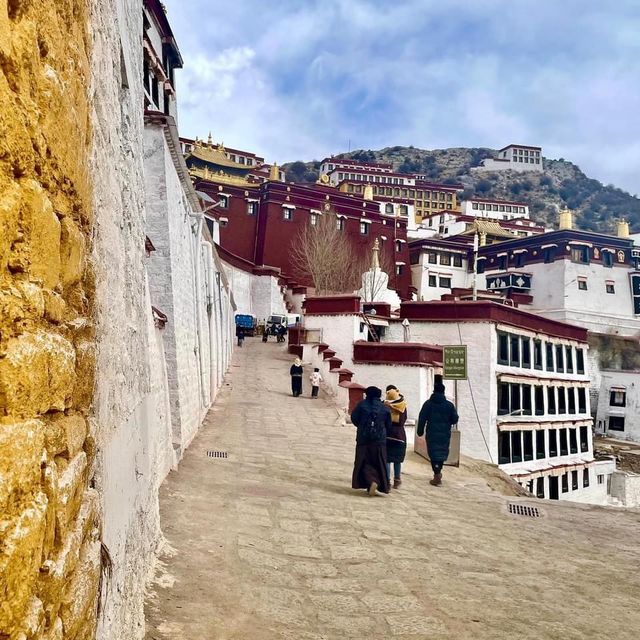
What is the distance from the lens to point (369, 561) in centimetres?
506

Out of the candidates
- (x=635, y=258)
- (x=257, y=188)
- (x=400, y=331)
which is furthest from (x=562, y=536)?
(x=635, y=258)

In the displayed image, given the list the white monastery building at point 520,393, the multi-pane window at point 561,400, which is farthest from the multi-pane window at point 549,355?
the multi-pane window at point 561,400

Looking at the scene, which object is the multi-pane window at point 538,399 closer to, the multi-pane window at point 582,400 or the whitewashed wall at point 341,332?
the multi-pane window at point 582,400

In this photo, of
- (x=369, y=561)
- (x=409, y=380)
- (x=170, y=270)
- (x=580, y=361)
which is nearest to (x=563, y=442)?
(x=580, y=361)

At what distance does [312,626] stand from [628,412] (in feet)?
115

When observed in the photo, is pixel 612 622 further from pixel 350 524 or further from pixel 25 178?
pixel 25 178

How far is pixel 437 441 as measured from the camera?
29.5 ft

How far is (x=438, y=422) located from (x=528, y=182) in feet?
358

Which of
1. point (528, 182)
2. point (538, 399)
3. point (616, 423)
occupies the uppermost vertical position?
point (528, 182)

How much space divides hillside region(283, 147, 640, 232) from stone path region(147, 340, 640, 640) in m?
98.3

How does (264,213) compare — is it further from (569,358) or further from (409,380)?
(409,380)

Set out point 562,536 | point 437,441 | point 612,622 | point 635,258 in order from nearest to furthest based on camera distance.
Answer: point 612,622, point 562,536, point 437,441, point 635,258

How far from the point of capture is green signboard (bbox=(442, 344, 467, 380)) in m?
12.8

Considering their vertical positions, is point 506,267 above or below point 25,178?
above
